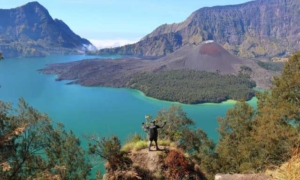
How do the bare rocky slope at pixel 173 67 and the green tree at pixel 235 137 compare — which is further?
the bare rocky slope at pixel 173 67

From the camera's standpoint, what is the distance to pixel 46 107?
78188 millimetres

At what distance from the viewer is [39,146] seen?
1313 centimetres

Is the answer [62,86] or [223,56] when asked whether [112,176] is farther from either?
[223,56]

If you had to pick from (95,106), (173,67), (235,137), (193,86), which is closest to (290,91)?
(235,137)

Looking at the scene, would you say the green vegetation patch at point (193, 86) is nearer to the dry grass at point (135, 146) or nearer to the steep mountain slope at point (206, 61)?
the steep mountain slope at point (206, 61)

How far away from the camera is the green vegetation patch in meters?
98.6

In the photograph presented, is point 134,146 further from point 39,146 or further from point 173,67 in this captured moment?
point 173,67

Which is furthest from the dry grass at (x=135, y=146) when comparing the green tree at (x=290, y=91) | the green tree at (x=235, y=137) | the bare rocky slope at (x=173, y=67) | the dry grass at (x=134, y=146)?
the bare rocky slope at (x=173, y=67)

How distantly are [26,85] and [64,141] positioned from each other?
10930cm

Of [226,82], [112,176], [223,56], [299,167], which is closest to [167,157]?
[112,176]

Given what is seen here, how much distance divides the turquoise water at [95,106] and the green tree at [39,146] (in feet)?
98.7

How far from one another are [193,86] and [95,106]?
45.0 m

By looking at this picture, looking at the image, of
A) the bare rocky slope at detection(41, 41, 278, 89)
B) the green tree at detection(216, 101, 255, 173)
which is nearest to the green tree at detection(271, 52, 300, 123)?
the green tree at detection(216, 101, 255, 173)

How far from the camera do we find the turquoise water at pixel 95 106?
6010cm
